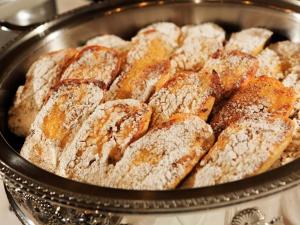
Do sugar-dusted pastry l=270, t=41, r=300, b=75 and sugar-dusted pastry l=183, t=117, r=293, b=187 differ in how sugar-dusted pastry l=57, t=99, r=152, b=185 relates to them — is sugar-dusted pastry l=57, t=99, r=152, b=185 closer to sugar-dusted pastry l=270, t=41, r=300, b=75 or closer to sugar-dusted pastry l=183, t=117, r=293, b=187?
sugar-dusted pastry l=183, t=117, r=293, b=187

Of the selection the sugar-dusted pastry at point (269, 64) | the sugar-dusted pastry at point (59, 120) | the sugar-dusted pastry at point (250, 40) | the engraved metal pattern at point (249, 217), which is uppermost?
the sugar-dusted pastry at point (250, 40)

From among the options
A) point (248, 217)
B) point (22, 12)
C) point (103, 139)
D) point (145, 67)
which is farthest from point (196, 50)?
point (22, 12)

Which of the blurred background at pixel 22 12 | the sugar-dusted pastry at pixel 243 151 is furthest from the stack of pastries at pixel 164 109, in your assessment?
the blurred background at pixel 22 12

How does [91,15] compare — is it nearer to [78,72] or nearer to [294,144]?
[78,72]

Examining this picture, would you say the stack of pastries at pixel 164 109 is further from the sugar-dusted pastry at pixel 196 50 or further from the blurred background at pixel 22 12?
the blurred background at pixel 22 12

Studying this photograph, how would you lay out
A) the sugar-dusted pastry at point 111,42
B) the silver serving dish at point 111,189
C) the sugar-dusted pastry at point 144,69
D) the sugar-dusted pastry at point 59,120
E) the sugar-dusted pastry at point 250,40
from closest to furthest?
the silver serving dish at point 111,189
the sugar-dusted pastry at point 59,120
the sugar-dusted pastry at point 144,69
the sugar-dusted pastry at point 250,40
the sugar-dusted pastry at point 111,42

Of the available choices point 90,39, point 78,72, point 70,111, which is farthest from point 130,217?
point 90,39

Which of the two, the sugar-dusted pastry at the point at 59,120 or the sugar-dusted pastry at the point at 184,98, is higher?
the sugar-dusted pastry at the point at 184,98

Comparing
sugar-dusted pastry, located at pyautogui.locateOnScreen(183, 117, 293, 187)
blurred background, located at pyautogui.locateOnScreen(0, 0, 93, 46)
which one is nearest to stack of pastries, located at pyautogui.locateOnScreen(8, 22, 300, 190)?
sugar-dusted pastry, located at pyautogui.locateOnScreen(183, 117, 293, 187)
